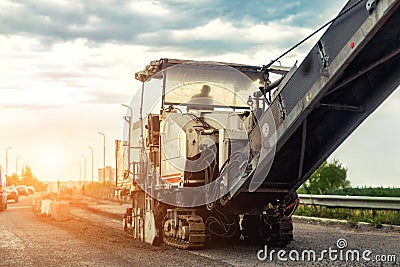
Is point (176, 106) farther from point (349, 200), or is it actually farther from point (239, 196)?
point (349, 200)

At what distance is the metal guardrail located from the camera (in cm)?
1662

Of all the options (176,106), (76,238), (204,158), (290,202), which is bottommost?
(76,238)

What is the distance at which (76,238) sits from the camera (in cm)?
1449

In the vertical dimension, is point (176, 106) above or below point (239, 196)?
above

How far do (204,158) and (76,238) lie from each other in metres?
4.66

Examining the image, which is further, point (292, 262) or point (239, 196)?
point (239, 196)

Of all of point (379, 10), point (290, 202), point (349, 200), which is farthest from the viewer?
point (349, 200)

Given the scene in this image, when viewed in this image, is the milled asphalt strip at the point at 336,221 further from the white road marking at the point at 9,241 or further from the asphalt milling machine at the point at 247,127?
the white road marking at the point at 9,241

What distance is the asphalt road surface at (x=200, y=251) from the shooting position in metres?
10.2

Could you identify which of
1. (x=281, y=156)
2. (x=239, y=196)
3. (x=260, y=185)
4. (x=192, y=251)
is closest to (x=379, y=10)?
(x=281, y=156)

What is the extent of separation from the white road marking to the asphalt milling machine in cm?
268

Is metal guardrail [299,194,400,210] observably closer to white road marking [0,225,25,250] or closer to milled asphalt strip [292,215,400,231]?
milled asphalt strip [292,215,400,231]

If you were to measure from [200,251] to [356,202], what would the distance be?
7.89 meters

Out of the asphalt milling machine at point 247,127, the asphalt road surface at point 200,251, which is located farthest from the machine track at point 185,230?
the asphalt road surface at point 200,251
